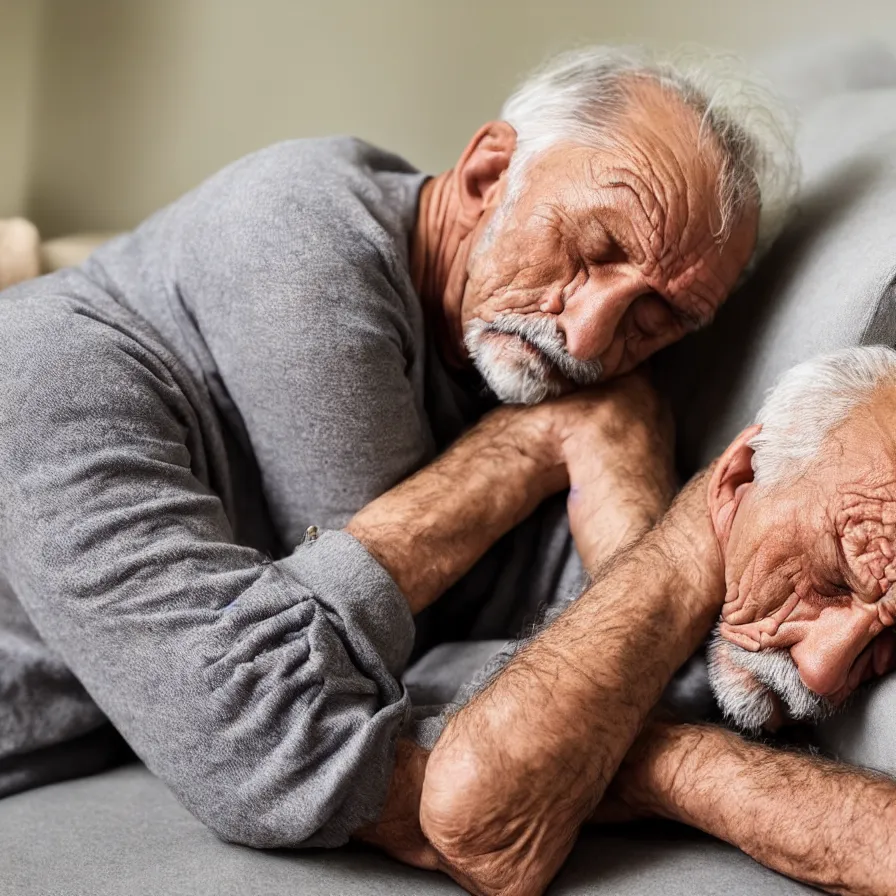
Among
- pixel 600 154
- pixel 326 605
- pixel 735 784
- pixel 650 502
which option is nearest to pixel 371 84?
pixel 600 154

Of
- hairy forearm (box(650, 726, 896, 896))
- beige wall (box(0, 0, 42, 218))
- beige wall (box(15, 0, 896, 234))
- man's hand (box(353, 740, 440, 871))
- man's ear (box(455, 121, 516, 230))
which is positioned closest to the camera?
hairy forearm (box(650, 726, 896, 896))

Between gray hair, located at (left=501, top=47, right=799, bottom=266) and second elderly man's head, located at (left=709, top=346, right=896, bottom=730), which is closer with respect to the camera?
second elderly man's head, located at (left=709, top=346, right=896, bottom=730)

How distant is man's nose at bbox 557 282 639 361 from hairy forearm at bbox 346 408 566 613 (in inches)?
5.4

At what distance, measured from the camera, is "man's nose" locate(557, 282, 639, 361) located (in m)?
1.38

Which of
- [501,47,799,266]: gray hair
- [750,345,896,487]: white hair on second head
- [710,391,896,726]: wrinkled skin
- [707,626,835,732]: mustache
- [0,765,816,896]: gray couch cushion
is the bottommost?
[0,765,816,896]: gray couch cushion

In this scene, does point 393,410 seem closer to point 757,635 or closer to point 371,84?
point 757,635

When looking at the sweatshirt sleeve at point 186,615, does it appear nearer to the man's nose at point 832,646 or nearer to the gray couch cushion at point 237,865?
the gray couch cushion at point 237,865

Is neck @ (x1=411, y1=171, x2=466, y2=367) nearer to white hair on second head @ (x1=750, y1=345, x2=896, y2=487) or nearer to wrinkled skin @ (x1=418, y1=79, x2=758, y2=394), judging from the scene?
wrinkled skin @ (x1=418, y1=79, x2=758, y2=394)

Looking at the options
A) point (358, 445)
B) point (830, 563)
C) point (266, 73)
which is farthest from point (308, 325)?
point (266, 73)

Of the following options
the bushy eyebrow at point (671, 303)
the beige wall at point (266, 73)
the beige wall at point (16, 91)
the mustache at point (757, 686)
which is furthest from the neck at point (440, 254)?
the beige wall at point (16, 91)

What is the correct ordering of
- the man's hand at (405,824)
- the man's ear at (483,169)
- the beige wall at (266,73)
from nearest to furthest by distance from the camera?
the man's hand at (405,824) → the man's ear at (483,169) → the beige wall at (266,73)

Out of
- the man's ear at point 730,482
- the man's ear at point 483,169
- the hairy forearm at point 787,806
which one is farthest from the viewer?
the man's ear at point 483,169

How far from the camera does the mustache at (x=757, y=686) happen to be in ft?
3.79

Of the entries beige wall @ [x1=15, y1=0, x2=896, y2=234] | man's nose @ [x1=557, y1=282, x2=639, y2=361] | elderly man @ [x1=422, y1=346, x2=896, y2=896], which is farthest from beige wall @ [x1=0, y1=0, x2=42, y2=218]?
elderly man @ [x1=422, y1=346, x2=896, y2=896]
